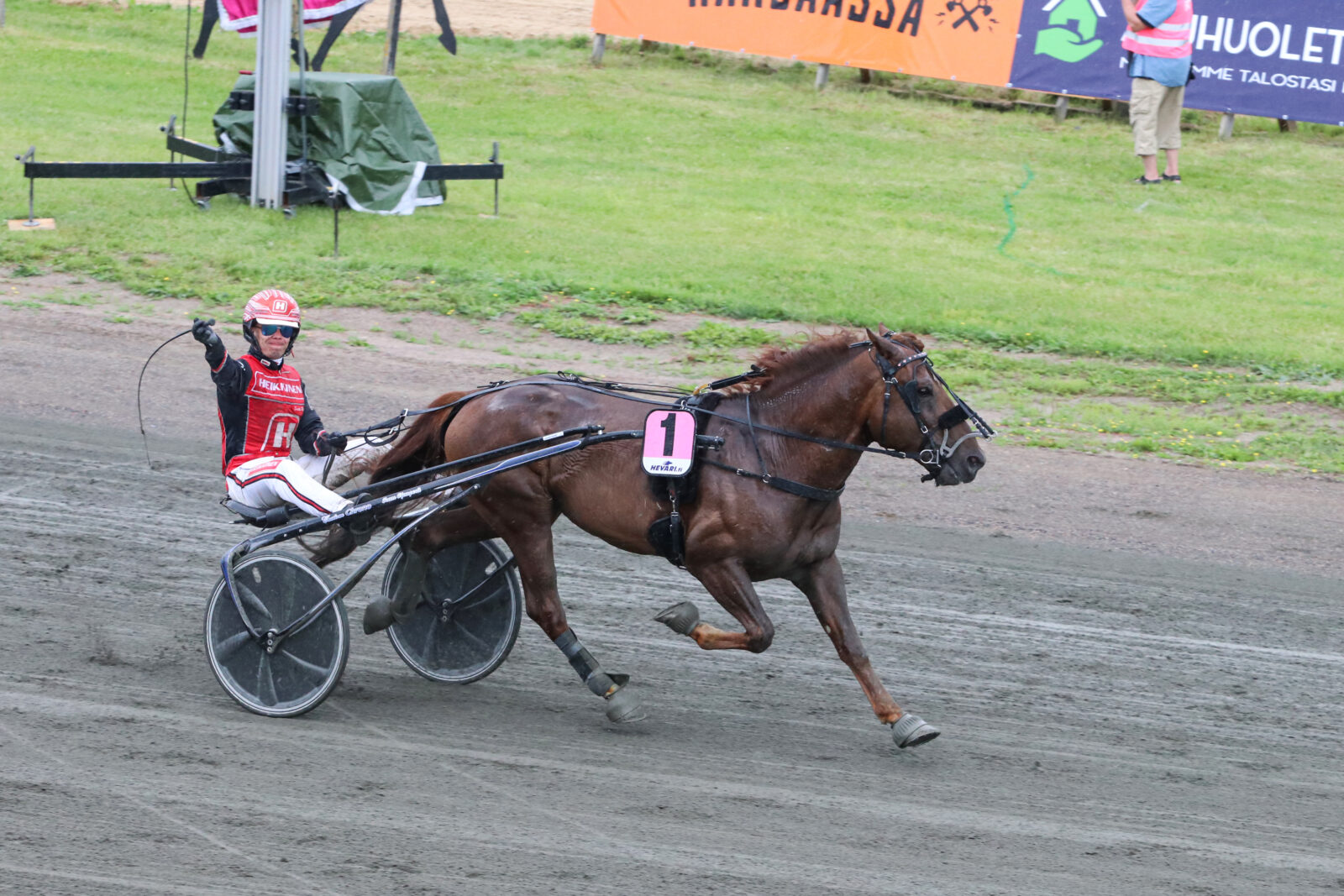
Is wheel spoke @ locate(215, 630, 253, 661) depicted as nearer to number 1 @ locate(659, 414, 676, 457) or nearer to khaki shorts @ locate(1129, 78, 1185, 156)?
number 1 @ locate(659, 414, 676, 457)

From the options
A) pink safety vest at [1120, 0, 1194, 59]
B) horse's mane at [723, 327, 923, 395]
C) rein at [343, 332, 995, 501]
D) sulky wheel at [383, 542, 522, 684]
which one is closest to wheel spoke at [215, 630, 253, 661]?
sulky wheel at [383, 542, 522, 684]

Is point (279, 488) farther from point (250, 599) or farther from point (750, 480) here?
point (750, 480)

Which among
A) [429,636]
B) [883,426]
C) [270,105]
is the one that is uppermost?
[270,105]

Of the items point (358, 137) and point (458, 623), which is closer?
point (458, 623)

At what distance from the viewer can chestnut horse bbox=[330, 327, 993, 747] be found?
5047 millimetres

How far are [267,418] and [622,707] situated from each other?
175 cm

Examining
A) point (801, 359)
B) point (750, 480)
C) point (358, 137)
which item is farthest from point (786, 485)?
point (358, 137)

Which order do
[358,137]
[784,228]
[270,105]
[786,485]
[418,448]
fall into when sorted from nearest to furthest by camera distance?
[786,485] → [418,448] → [270,105] → [358,137] → [784,228]

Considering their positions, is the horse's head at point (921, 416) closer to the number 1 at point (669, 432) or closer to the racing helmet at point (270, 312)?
the number 1 at point (669, 432)

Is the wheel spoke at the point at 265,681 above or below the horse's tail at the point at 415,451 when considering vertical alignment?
below

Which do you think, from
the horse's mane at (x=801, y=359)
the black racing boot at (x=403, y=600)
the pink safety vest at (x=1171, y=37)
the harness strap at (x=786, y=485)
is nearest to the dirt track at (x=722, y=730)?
the black racing boot at (x=403, y=600)

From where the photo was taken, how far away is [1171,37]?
15.9 m

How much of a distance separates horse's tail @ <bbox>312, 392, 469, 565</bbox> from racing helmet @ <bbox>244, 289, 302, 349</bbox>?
653mm

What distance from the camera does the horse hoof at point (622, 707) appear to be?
5277 millimetres
